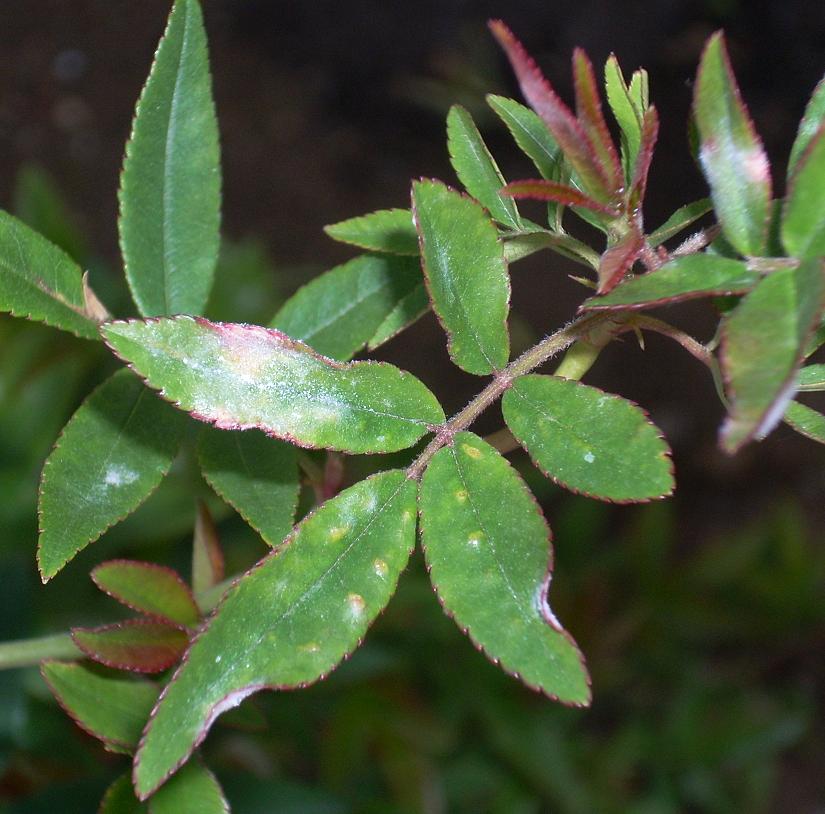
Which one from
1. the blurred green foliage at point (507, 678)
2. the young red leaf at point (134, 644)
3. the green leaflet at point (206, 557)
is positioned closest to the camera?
the young red leaf at point (134, 644)

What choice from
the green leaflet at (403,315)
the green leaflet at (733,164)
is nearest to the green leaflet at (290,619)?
the green leaflet at (403,315)

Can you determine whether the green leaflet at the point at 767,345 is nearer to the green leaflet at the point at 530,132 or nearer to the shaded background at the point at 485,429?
the green leaflet at the point at 530,132

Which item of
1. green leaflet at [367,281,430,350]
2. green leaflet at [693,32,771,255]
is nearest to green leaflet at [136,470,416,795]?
green leaflet at [367,281,430,350]

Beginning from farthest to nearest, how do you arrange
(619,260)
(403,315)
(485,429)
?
(485,429) → (403,315) → (619,260)

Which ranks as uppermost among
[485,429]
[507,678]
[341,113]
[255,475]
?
[255,475]

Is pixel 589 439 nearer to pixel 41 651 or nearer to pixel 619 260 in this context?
pixel 619 260

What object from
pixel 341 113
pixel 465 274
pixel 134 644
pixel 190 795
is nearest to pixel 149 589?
pixel 134 644

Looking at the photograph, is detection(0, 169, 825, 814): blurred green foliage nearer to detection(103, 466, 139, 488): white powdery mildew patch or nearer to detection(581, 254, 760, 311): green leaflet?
detection(103, 466, 139, 488): white powdery mildew patch

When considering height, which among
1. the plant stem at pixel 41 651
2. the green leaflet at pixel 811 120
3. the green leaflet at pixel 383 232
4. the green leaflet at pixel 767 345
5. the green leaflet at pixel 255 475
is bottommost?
the plant stem at pixel 41 651
